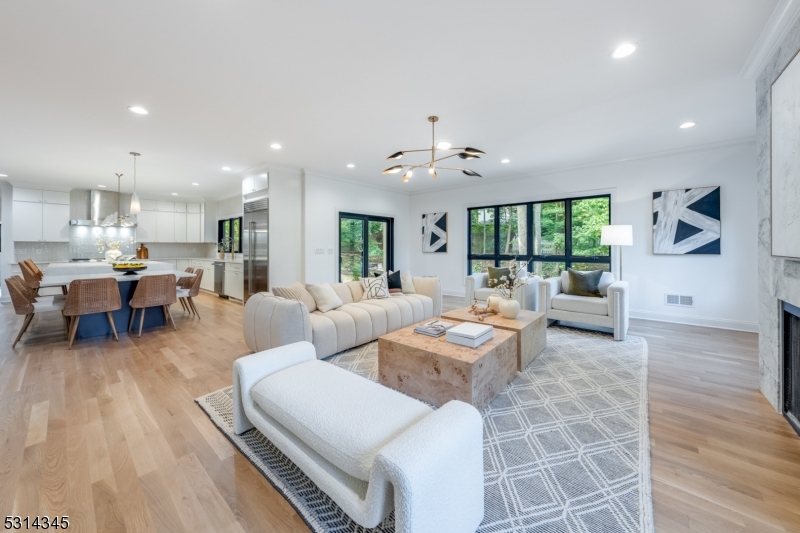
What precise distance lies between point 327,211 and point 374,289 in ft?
8.38

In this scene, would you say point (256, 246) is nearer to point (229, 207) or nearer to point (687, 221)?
Result: point (229, 207)

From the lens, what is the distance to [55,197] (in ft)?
23.0

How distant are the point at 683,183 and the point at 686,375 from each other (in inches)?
128

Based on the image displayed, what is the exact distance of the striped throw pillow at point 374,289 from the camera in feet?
14.2

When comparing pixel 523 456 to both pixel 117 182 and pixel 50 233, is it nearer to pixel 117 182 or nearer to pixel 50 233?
pixel 117 182

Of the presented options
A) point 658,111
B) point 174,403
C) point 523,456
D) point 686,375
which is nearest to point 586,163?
point 658,111

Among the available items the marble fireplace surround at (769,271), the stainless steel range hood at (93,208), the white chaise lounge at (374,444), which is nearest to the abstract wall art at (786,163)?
the marble fireplace surround at (769,271)

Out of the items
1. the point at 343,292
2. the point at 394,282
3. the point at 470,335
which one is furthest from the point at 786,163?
the point at 343,292

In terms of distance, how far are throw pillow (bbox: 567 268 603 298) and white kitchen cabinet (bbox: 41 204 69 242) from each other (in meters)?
10.7

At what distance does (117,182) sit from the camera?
6695mm

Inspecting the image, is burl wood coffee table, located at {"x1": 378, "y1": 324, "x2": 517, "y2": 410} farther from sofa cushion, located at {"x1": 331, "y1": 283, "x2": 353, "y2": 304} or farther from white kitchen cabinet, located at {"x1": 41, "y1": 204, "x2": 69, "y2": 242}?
white kitchen cabinet, located at {"x1": 41, "y1": 204, "x2": 69, "y2": 242}

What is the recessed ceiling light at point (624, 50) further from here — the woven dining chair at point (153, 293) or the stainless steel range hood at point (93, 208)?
the stainless steel range hood at point (93, 208)

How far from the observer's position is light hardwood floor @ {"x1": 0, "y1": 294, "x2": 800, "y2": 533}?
1384 millimetres

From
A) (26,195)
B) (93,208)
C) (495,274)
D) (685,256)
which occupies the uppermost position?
(26,195)
